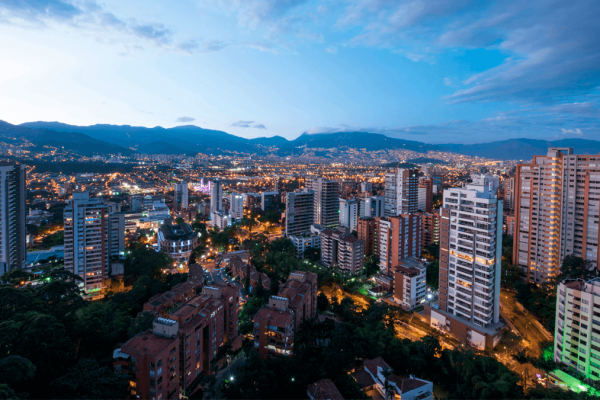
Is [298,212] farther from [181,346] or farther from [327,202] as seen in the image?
[181,346]

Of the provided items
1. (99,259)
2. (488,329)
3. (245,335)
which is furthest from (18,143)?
(488,329)

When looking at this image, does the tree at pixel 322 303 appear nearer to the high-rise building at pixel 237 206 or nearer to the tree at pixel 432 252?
the tree at pixel 432 252

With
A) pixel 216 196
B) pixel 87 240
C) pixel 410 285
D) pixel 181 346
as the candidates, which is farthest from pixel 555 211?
pixel 216 196

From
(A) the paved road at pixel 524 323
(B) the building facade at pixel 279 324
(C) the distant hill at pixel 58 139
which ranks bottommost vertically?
(A) the paved road at pixel 524 323

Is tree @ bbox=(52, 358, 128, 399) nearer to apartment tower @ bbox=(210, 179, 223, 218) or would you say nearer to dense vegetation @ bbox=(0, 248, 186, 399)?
dense vegetation @ bbox=(0, 248, 186, 399)

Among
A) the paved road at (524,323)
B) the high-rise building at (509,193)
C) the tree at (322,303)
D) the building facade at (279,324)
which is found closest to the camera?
the building facade at (279,324)

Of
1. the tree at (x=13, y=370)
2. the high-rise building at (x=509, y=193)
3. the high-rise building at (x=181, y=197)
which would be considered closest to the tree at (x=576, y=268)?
the tree at (x=13, y=370)
